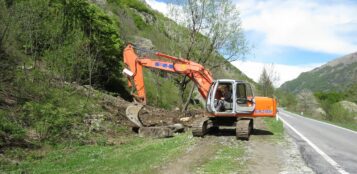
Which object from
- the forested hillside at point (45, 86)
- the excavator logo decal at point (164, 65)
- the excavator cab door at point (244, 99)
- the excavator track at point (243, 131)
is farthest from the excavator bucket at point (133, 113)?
the excavator track at point (243, 131)

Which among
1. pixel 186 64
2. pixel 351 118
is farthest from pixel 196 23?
pixel 351 118

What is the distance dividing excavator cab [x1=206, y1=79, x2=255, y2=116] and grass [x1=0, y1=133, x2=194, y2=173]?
2023 millimetres

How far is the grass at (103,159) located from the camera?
11.6 m

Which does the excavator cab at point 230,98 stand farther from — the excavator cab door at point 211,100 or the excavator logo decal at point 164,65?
the excavator logo decal at point 164,65

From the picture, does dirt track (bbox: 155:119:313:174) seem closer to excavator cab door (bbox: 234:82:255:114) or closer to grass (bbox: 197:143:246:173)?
grass (bbox: 197:143:246:173)

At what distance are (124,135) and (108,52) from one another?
11.4 meters

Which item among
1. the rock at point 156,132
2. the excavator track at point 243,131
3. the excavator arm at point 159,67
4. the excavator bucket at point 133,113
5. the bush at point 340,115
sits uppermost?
the excavator arm at point 159,67

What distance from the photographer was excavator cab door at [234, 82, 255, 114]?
17109 millimetres

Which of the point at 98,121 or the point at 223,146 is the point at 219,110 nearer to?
the point at 223,146

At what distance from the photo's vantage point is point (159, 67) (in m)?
20.7

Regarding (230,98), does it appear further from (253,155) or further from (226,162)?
(226,162)

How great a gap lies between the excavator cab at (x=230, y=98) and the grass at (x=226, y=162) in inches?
137

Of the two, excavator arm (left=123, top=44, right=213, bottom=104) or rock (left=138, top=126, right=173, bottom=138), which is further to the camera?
excavator arm (left=123, top=44, right=213, bottom=104)

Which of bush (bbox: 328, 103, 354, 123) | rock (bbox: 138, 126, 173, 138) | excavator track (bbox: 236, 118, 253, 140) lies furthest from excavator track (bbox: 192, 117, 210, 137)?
bush (bbox: 328, 103, 354, 123)
